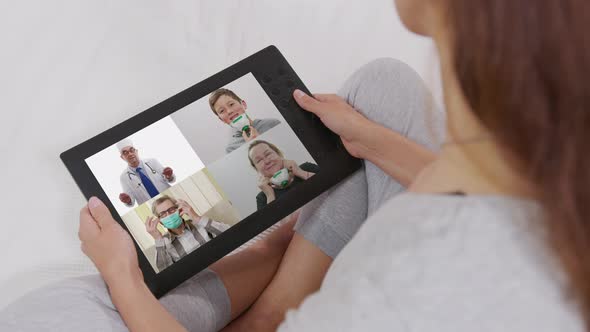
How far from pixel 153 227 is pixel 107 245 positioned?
63mm

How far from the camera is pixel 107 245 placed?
30.3 inches

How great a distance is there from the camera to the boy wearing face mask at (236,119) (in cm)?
86

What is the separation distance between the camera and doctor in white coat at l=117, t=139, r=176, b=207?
81 cm

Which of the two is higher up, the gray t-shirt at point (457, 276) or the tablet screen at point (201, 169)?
the tablet screen at point (201, 169)

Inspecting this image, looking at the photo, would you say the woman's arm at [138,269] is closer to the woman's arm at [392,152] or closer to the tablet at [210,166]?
the tablet at [210,166]

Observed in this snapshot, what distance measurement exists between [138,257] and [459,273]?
0.46 meters

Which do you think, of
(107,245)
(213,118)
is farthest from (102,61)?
(107,245)

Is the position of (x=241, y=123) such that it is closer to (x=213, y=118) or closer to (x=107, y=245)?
(x=213, y=118)

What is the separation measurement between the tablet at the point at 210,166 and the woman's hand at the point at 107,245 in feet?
0.05

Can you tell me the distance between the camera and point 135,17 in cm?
124

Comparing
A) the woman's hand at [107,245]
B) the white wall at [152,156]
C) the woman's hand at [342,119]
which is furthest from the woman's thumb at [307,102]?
the woman's hand at [107,245]

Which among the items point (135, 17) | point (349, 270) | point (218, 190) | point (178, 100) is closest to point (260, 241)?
point (218, 190)

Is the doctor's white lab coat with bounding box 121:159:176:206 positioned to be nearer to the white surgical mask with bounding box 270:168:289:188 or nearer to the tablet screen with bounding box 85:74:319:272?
the tablet screen with bounding box 85:74:319:272

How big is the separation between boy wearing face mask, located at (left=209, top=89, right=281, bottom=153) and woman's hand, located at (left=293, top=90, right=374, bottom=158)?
0.05m
